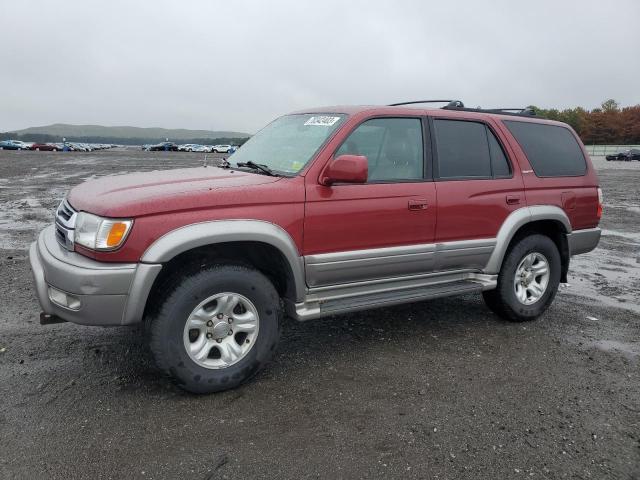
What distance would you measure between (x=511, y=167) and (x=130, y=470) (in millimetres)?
3948

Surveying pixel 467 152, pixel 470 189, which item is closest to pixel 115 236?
pixel 470 189

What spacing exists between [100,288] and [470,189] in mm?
3020

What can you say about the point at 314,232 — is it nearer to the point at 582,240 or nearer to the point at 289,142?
the point at 289,142

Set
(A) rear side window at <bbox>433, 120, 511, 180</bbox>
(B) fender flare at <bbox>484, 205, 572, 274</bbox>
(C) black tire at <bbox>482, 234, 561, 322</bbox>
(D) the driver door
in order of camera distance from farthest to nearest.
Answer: (C) black tire at <bbox>482, 234, 561, 322</bbox> → (B) fender flare at <bbox>484, 205, 572, 274</bbox> → (A) rear side window at <bbox>433, 120, 511, 180</bbox> → (D) the driver door

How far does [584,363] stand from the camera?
13.9ft

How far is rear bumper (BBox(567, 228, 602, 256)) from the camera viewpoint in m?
5.32

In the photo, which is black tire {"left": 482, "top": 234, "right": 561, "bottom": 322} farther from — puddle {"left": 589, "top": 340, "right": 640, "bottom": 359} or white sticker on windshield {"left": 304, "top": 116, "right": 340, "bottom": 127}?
white sticker on windshield {"left": 304, "top": 116, "right": 340, "bottom": 127}

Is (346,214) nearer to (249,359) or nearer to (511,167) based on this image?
(249,359)

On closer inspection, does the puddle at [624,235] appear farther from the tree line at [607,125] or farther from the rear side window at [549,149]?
the tree line at [607,125]

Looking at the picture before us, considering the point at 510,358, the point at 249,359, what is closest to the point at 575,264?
the point at 510,358

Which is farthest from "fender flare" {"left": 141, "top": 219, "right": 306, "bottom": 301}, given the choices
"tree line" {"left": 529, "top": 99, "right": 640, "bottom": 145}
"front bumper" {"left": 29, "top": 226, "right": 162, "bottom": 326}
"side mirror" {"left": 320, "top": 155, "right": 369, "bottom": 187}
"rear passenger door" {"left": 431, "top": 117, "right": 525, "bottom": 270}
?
"tree line" {"left": 529, "top": 99, "right": 640, "bottom": 145}

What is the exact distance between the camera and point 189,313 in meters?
3.41

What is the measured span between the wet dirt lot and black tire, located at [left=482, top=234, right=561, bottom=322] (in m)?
0.14

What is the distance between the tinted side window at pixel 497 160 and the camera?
15.9 feet
